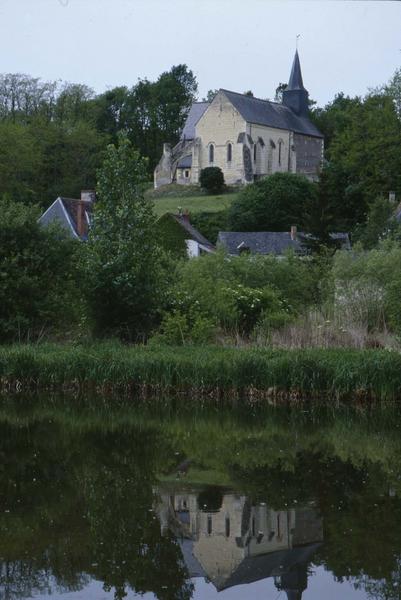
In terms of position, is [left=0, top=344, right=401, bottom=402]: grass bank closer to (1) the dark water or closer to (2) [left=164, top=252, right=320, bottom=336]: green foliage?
(1) the dark water

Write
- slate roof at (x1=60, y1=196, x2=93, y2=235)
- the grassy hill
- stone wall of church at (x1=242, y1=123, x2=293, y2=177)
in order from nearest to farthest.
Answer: slate roof at (x1=60, y1=196, x2=93, y2=235) < the grassy hill < stone wall of church at (x1=242, y1=123, x2=293, y2=177)

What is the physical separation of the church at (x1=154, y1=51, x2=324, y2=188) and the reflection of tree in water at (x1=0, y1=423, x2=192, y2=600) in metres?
56.0

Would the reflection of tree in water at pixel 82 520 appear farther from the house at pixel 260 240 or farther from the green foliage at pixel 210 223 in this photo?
the green foliage at pixel 210 223

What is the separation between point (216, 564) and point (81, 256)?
14.4m

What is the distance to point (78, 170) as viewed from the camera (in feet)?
207

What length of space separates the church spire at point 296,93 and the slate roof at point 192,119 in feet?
22.1

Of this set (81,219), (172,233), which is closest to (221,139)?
(81,219)

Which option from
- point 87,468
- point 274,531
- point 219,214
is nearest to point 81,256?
point 87,468

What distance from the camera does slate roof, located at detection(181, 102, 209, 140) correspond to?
74750 mm

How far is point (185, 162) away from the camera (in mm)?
70938

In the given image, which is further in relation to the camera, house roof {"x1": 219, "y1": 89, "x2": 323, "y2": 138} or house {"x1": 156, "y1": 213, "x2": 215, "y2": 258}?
house roof {"x1": 219, "y1": 89, "x2": 323, "y2": 138}

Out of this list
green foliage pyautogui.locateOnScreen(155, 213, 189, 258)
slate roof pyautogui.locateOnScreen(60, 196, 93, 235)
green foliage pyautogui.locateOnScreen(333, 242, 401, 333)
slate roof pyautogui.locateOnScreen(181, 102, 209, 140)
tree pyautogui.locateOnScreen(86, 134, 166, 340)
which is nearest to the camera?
green foliage pyautogui.locateOnScreen(333, 242, 401, 333)

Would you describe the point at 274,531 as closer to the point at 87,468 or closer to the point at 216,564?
the point at 216,564

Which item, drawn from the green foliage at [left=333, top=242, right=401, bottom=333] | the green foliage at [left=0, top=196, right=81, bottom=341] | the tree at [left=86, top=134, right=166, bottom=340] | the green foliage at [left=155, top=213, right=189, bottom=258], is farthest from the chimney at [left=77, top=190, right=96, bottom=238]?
the green foliage at [left=0, top=196, right=81, bottom=341]
